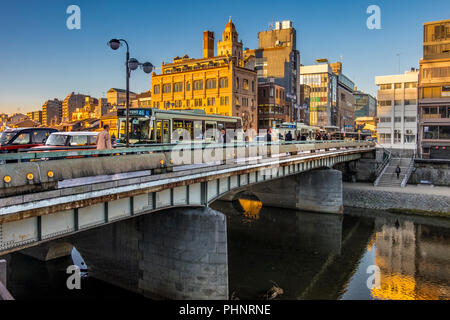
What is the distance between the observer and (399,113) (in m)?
77.9

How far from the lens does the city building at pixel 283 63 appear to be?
10381 cm

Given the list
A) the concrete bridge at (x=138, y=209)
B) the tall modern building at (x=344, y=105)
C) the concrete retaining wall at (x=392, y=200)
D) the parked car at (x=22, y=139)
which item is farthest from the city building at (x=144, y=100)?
the concrete bridge at (x=138, y=209)

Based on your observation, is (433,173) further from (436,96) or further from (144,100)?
(144,100)

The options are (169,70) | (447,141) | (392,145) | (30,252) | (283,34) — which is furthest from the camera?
(283,34)

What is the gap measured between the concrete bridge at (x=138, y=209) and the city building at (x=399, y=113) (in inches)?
2400

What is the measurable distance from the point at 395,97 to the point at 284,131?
37.9 m

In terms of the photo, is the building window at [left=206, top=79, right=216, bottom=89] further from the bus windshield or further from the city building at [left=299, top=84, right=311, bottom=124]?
the bus windshield

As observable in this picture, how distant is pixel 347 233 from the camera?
3161 centimetres

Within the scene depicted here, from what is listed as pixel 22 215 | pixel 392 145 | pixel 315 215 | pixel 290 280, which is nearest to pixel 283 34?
pixel 392 145

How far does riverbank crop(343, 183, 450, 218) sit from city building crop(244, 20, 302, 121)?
56.0 m

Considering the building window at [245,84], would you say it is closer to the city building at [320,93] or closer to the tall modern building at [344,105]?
the city building at [320,93]

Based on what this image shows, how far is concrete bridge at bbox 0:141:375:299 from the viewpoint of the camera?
31.6 ft

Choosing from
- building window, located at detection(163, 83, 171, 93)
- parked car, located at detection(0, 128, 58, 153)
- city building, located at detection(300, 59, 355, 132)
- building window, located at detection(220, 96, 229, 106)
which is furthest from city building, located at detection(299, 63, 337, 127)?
parked car, located at detection(0, 128, 58, 153)
